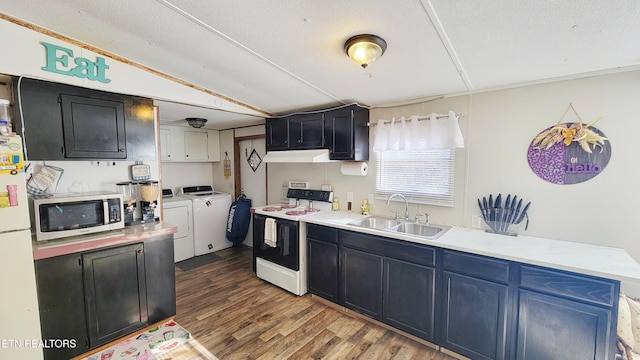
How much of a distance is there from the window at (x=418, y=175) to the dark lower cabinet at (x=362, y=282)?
813 millimetres

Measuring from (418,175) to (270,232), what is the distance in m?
1.82

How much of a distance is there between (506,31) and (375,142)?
1.60 metres

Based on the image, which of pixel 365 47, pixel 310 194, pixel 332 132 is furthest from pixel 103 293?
pixel 365 47

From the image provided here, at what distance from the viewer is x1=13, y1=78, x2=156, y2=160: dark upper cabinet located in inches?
77.8

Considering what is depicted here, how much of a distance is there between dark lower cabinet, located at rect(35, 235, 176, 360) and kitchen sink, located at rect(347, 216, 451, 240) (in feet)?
6.22

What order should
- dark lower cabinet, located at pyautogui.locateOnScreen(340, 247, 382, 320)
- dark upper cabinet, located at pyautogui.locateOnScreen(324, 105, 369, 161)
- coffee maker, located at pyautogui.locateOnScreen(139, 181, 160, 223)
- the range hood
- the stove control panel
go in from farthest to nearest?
the stove control panel < the range hood < dark upper cabinet, located at pyautogui.locateOnScreen(324, 105, 369, 161) < coffee maker, located at pyautogui.locateOnScreen(139, 181, 160, 223) < dark lower cabinet, located at pyautogui.locateOnScreen(340, 247, 382, 320)

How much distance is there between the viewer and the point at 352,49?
1697 millimetres

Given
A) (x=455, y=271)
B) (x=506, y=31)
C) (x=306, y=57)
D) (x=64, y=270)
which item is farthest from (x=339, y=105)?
(x=64, y=270)

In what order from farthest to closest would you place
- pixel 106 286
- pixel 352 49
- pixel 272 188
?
→ pixel 272 188
pixel 106 286
pixel 352 49

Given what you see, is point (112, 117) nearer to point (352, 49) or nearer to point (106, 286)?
point (106, 286)

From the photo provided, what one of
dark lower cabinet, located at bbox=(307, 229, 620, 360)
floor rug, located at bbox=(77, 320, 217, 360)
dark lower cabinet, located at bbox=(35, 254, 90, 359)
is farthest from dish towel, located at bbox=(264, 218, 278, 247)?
dark lower cabinet, located at bbox=(35, 254, 90, 359)

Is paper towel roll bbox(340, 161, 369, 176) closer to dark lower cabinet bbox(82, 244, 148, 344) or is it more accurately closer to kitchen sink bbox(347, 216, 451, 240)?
kitchen sink bbox(347, 216, 451, 240)

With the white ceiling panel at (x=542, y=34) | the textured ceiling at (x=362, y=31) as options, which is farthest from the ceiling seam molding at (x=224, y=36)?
the white ceiling panel at (x=542, y=34)

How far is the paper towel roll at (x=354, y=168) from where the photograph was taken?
3.10 meters
